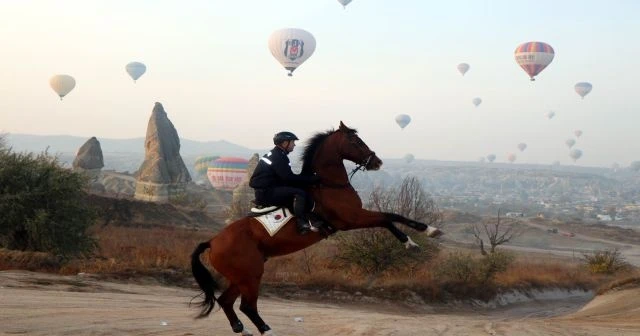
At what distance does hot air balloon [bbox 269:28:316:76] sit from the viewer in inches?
3580

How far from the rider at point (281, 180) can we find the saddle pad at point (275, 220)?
14cm

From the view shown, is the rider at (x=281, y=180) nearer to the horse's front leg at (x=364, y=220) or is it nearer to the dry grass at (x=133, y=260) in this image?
the horse's front leg at (x=364, y=220)

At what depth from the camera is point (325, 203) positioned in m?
9.99

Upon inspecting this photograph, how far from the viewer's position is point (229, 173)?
506 feet

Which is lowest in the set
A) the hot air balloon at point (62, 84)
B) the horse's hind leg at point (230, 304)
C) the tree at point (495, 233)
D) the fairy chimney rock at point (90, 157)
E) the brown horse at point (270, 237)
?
the tree at point (495, 233)

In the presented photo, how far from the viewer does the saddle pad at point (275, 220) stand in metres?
9.91

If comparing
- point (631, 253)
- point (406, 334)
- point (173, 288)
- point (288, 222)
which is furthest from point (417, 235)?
point (631, 253)

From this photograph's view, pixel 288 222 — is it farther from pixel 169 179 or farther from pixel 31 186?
pixel 169 179

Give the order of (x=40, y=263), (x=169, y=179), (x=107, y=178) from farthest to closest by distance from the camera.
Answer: (x=107, y=178) → (x=169, y=179) → (x=40, y=263)

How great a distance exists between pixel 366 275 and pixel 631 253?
66.8 metres

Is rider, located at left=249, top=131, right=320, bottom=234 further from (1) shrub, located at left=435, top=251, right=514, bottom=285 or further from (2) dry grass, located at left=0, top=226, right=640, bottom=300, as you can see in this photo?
(1) shrub, located at left=435, top=251, right=514, bottom=285

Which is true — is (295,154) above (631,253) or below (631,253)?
above

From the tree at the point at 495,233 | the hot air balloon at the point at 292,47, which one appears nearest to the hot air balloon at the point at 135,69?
the hot air balloon at the point at 292,47

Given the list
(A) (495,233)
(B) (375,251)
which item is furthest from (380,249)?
(A) (495,233)
